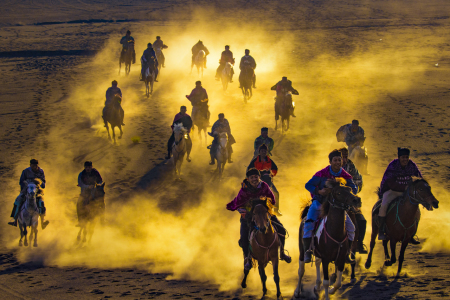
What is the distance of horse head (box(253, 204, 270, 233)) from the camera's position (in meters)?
7.60

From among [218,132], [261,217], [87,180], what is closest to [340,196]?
[261,217]

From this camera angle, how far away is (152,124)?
823 inches

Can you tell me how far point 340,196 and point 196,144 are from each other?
1240 centimetres

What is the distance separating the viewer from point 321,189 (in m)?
7.46

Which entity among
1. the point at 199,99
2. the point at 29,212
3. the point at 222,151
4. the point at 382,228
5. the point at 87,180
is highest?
the point at 199,99

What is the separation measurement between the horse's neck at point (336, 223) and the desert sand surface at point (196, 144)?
121 cm

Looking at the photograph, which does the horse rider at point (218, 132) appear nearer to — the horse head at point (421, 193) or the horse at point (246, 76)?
the horse head at point (421, 193)

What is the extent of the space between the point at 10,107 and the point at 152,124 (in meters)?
7.93

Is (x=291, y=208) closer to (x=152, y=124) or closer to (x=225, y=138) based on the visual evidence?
(x=225, y=138)

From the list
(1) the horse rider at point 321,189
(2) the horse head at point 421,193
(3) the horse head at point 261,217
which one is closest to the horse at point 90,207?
(3) the horse head at point 261,217

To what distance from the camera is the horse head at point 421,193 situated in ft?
26.4

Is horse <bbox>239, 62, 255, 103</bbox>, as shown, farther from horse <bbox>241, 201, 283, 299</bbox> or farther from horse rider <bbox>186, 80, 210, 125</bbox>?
horse <bbox>241, 201, 283, 299</bbox>

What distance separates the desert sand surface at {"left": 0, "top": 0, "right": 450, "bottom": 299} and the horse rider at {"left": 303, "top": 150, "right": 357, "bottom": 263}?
2.01ft

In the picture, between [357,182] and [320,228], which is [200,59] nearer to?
[357,182]
